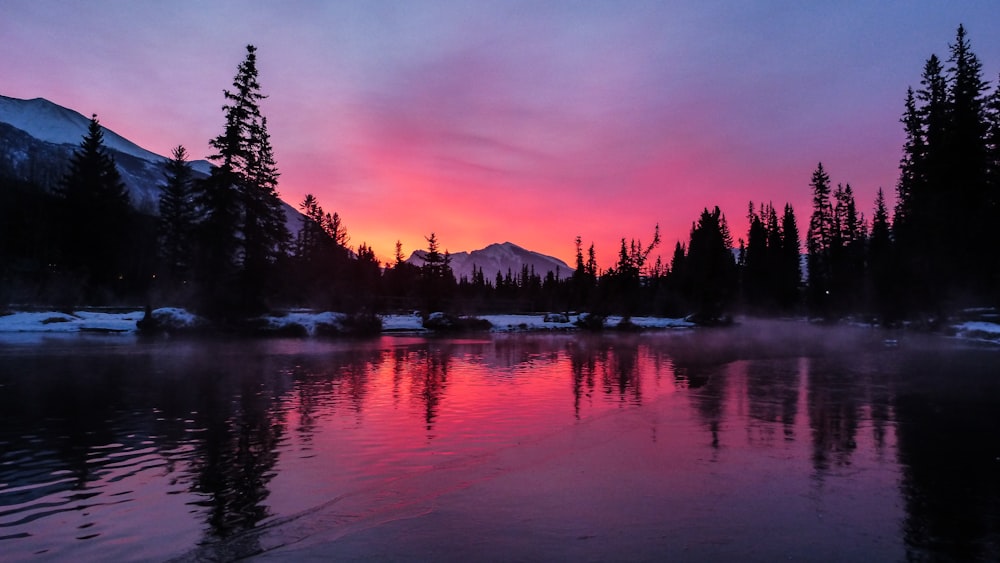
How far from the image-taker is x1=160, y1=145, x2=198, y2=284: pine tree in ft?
207

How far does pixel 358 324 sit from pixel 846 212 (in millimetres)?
93295

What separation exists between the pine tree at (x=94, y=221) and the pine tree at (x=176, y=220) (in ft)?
15.0

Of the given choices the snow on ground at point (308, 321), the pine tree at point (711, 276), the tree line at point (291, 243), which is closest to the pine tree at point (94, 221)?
the tree line at point (291, 243)

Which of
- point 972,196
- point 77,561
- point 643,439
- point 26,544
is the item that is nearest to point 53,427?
point 26,544

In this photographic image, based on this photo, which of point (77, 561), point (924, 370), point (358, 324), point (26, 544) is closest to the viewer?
point (77, 561)

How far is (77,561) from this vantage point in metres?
5.47

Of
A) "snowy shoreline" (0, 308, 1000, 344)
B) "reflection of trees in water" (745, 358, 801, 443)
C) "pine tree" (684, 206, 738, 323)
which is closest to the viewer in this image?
"reflection of trees in water" (745, 358, 801, 443)

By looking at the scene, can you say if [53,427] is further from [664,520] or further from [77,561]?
[664,520]

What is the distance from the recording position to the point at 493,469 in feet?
29.1

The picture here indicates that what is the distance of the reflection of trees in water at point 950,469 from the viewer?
6.04 m

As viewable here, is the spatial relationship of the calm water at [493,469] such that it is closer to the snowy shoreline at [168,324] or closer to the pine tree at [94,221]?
the snowy shoreline at [168,324]

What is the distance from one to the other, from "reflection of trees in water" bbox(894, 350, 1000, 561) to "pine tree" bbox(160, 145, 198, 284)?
64.2 metres

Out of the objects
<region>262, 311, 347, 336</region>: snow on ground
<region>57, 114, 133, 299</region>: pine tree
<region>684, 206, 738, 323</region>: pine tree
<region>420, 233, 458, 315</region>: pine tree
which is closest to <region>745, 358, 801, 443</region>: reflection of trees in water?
<region>262, 311, 347, 336</region>: snow on ground

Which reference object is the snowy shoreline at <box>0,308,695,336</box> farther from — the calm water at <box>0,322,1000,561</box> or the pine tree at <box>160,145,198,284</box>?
the calm water at <box>0,322,1000,561</box>
